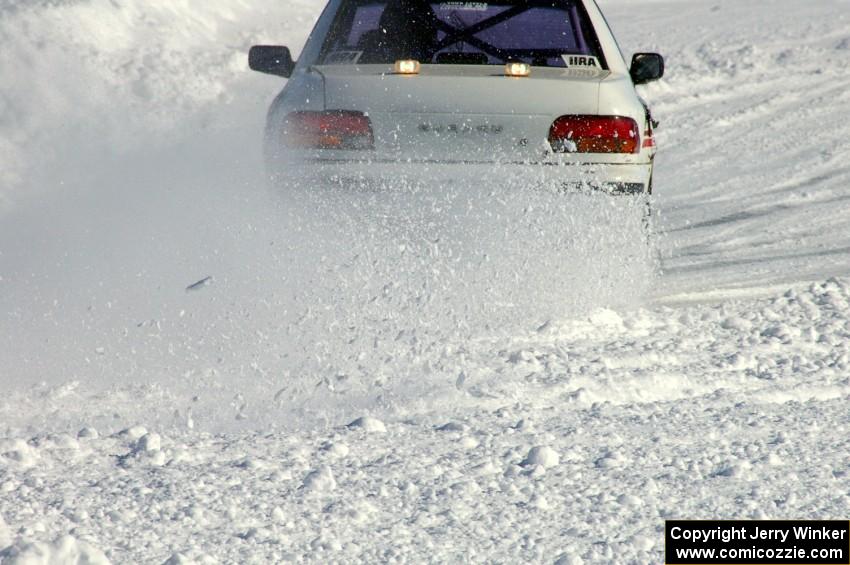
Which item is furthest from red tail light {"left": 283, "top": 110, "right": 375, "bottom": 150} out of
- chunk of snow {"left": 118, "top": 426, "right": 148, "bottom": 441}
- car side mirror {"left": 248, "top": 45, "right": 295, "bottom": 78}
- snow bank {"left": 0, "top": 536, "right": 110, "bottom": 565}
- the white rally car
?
snow bank {"left": 0, "top": 536, "right": 110, "bottom": 565}

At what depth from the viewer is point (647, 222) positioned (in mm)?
5867

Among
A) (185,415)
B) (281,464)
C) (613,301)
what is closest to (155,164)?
(613,301)

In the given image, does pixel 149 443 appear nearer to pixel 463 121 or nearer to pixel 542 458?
pixel 542 458

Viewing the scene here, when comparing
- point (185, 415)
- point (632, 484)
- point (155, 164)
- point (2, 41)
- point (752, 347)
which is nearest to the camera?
point (632, 484)

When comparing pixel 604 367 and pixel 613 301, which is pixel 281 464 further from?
pixel 613 301

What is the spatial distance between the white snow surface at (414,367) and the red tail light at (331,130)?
0.22m

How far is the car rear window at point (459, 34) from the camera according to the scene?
6.13m

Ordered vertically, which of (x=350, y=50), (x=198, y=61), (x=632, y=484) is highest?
(x=350, y=50)

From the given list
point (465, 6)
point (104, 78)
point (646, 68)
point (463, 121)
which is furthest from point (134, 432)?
point (104, 78)

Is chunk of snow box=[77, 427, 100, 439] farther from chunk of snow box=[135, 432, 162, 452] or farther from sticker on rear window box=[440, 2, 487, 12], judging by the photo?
sticker on rear window box=[440, 2, 487, 12]

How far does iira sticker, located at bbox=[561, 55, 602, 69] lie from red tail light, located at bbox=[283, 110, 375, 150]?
1.08 meters

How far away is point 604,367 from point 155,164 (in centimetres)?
648

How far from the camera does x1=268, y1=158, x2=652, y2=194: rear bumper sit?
18.0 feet

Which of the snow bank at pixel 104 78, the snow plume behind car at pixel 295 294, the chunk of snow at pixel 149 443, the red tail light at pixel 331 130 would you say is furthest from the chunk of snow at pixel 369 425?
the snow bank at pixel 104 78
